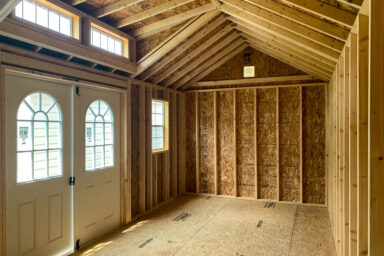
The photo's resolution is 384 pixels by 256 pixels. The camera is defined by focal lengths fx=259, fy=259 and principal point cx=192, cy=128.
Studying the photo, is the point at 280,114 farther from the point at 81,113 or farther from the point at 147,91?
the point at 81,113

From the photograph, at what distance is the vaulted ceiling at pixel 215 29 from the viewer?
275 centimetres

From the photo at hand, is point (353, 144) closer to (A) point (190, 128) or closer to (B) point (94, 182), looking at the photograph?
(B) point (94, 182)

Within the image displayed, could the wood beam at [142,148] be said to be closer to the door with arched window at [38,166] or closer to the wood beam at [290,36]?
the door with arched window at [38,166]

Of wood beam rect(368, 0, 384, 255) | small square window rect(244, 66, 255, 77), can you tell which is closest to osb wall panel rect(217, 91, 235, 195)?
small square window rect(244, 66, 255, 77)

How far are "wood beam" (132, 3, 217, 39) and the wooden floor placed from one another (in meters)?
3.46

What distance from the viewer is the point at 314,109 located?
19.5 feet

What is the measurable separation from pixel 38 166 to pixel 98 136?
3.62ft

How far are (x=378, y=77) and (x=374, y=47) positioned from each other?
7.6 inches

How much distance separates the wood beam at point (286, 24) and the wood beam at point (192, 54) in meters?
1.47

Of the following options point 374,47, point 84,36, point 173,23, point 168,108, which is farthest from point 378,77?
point 168,108

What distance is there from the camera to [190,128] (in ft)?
23.1

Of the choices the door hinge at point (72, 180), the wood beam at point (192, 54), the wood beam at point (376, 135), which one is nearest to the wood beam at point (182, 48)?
the wood beam at point (192, 54)

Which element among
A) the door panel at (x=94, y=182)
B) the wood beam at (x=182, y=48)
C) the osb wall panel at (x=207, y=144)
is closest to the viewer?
the door panel at (x=94, y=182)

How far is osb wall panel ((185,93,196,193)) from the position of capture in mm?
7000
